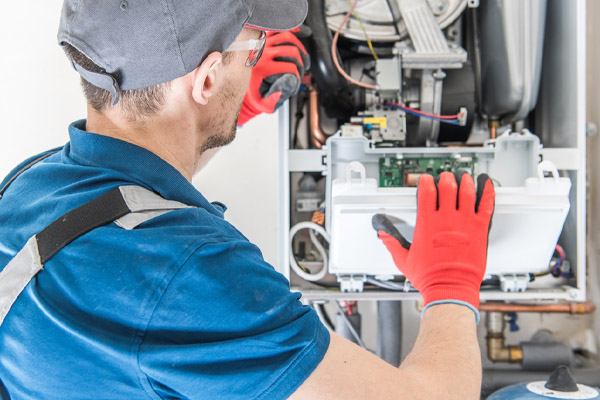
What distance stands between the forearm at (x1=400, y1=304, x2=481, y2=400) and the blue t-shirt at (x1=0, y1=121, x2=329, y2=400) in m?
0.20

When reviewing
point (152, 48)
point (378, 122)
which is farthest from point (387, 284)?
point (152, 48)

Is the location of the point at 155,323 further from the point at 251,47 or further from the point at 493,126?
the point at 493,126

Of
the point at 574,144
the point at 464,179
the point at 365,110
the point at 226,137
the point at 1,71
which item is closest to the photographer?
the point at 226,137

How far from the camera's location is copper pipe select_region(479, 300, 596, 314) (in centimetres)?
150

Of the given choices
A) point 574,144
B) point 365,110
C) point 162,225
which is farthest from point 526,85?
point 162,225

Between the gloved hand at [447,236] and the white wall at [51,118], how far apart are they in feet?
1.63

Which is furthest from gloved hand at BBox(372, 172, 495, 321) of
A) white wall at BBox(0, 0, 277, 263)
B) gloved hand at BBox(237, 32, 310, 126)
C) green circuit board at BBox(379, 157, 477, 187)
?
white wall at BBox(0, 0, 277, 263)

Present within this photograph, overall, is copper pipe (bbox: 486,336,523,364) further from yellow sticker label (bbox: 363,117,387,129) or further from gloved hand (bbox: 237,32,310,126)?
gloved hand (bbox: 237,32,310,126)

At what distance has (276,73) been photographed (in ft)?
3.88

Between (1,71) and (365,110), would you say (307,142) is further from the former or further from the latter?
(1,71)

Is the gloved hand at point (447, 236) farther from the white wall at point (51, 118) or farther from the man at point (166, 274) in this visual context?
the white wall at point (51, 118)

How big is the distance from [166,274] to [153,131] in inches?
11.2

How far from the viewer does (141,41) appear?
0.73 metres

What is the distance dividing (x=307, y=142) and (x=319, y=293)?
460 millimetres
